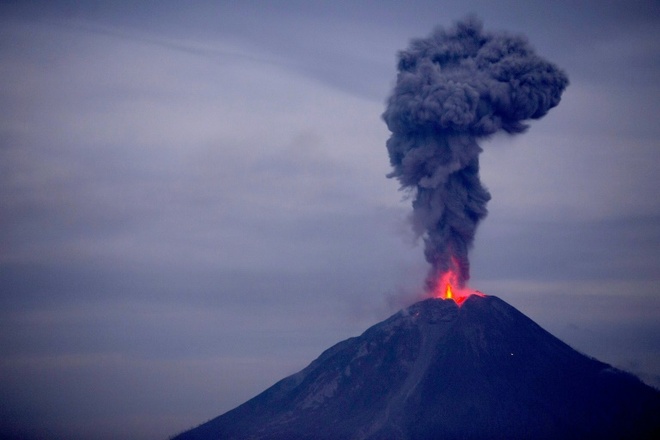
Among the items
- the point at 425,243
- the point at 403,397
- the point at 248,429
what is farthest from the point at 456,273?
the point at 248,429

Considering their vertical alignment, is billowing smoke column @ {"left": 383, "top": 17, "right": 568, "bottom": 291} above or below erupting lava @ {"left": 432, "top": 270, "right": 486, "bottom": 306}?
above

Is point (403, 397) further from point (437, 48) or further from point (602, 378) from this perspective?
point (437, 48)

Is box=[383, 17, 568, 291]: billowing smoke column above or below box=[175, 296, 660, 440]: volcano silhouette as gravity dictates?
above

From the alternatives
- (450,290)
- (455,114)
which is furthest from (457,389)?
(455,114)

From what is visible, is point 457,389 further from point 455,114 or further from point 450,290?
point 455,114
